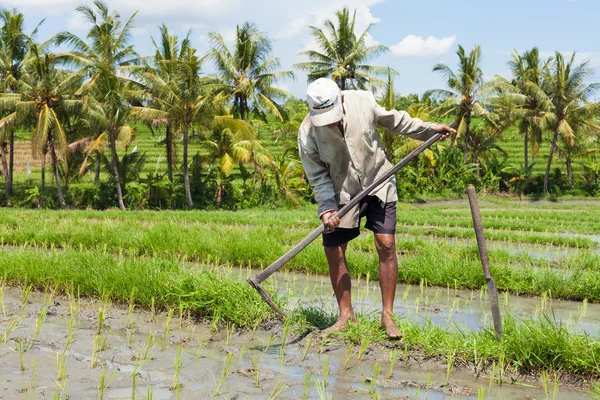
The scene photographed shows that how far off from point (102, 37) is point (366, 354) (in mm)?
23252

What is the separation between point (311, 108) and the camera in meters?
3.90

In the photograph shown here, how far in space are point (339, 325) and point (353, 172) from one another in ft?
3.05

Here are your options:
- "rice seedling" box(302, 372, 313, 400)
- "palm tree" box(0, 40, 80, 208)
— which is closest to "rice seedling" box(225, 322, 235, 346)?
"rice seedling" box(302, 372, 313, 400)

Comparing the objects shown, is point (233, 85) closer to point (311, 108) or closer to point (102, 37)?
point (102, 37)

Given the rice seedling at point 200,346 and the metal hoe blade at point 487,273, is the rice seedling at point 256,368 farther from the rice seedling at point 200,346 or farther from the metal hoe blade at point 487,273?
the metal hoe blade at point 487,273

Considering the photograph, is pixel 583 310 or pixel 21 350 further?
pixel 583 310

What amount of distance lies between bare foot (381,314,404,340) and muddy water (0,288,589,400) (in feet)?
0.29

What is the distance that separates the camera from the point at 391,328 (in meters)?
3.97

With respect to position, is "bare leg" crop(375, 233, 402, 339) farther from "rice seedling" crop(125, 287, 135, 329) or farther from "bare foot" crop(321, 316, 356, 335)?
"rice seedling" crop(125, 287, 135, 329)

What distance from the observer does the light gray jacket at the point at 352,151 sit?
13.3 feet

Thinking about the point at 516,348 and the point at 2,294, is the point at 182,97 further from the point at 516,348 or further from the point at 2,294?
the point at 516,348

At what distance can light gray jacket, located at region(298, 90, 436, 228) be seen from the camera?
4051 millimetres

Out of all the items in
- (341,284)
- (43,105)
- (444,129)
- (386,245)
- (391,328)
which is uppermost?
(43,105)

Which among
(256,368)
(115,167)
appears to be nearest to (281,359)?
(256,368)
